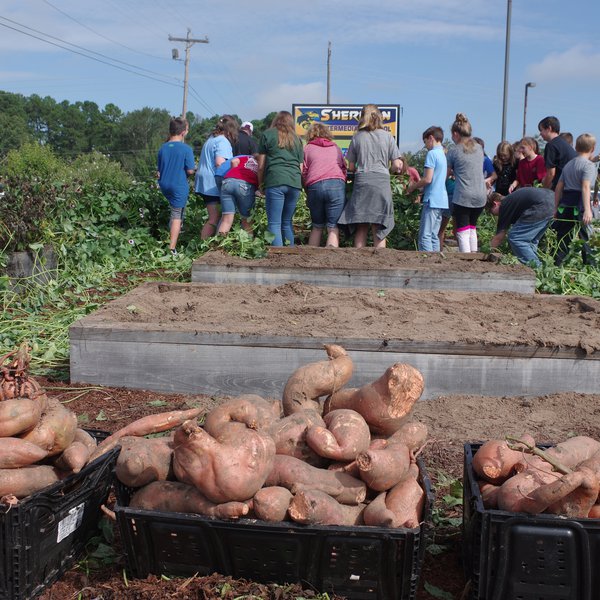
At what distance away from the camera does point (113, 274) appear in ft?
28.2

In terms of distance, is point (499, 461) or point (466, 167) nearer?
point (499, 461)

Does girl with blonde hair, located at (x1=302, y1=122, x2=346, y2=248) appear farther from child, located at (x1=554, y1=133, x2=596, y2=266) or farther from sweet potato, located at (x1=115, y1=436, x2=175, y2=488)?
sweet potato, located at (x1=115, y1=436, x2=175, y2=488)

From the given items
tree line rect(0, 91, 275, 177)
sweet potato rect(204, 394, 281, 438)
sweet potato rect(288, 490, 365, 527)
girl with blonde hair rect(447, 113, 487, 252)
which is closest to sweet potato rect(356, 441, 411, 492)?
sweet potato rect(288, 490, 365, 527)

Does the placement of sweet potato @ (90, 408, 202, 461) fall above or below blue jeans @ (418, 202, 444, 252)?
below

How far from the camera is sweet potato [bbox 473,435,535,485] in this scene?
8.61 feet

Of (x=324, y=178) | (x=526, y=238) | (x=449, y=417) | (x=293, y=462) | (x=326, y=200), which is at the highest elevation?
(x=324, y=178)

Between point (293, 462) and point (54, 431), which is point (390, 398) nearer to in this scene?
point (293, 462)

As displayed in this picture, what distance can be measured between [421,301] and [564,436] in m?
2.20

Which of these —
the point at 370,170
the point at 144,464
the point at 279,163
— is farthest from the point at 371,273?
the point at 144,464

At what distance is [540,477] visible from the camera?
8.11 ft

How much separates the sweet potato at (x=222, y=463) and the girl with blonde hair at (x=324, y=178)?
6.91m

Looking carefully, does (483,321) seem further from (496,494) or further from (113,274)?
(113,274)

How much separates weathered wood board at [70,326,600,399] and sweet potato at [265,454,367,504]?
2.08 metres

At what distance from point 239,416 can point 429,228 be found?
7.30 meters
